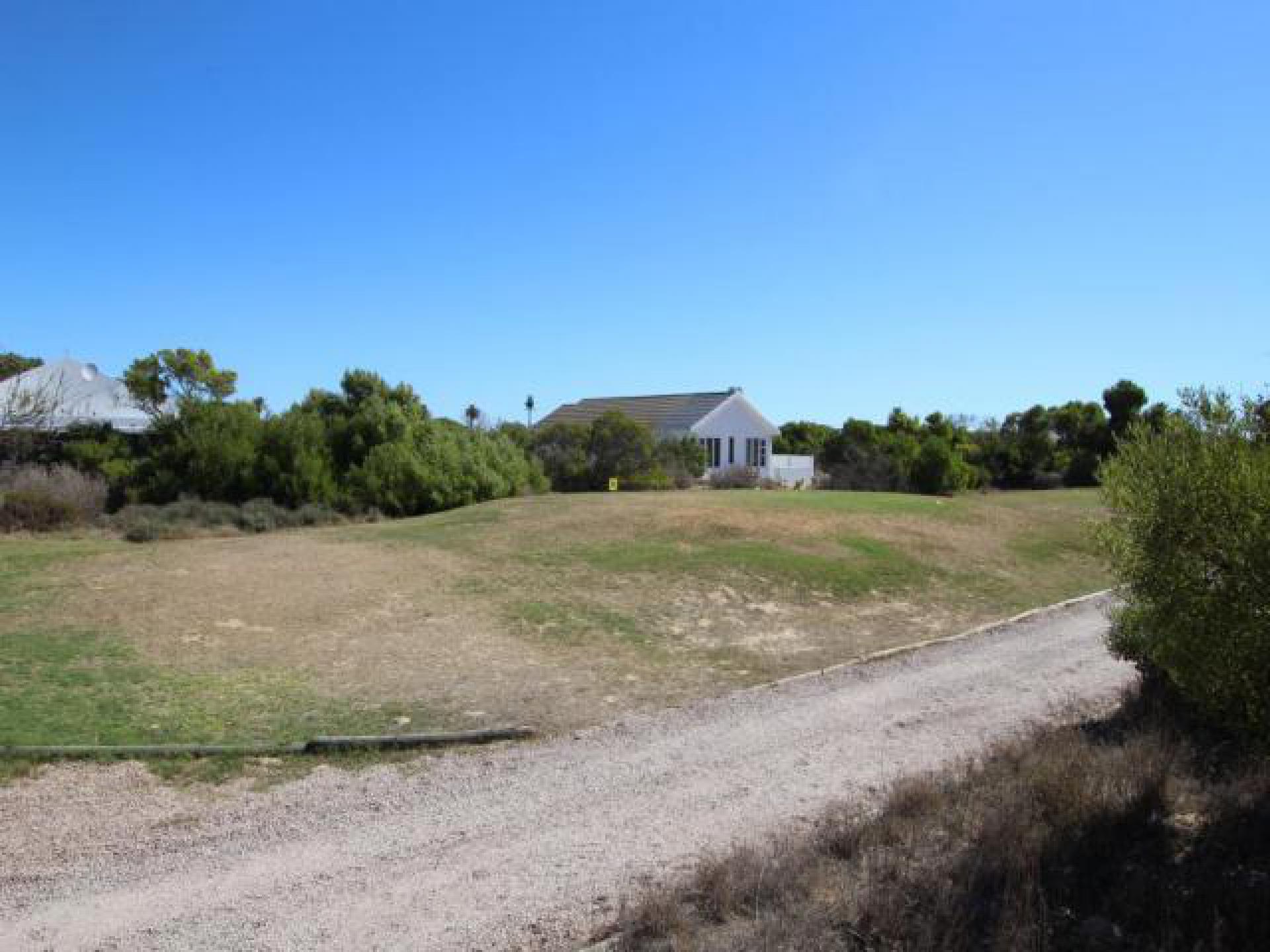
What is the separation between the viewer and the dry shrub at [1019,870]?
447 cm

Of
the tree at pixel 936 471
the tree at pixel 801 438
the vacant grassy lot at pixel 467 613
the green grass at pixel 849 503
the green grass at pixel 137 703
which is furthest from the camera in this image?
the tree at pixel 801 438

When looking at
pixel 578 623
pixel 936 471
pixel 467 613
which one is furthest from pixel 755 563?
pixel 936 471

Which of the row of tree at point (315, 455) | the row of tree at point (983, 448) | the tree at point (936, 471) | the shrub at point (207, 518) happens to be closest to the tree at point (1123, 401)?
the row of tree at point (983, 448)

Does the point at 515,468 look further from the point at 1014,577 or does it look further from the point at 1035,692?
the point at 1035,692

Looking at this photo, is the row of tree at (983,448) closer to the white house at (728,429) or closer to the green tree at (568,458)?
the white house at (728,429)

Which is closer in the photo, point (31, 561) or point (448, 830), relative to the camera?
point (448, 830)

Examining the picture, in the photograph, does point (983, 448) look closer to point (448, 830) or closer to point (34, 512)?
point (34, 512)

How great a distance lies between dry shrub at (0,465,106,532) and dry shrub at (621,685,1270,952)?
67.4 ft

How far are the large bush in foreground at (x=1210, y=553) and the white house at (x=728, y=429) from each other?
3712 centimetres

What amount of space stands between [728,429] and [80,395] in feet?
95.3

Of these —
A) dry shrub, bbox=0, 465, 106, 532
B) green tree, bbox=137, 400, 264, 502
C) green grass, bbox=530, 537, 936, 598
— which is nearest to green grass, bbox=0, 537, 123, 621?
dry shrub, bbox=0, 465, 106, 532

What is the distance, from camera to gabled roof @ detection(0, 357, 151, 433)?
3338 cm

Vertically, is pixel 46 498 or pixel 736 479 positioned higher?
pixel 736 479

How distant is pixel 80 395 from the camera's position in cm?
3784
